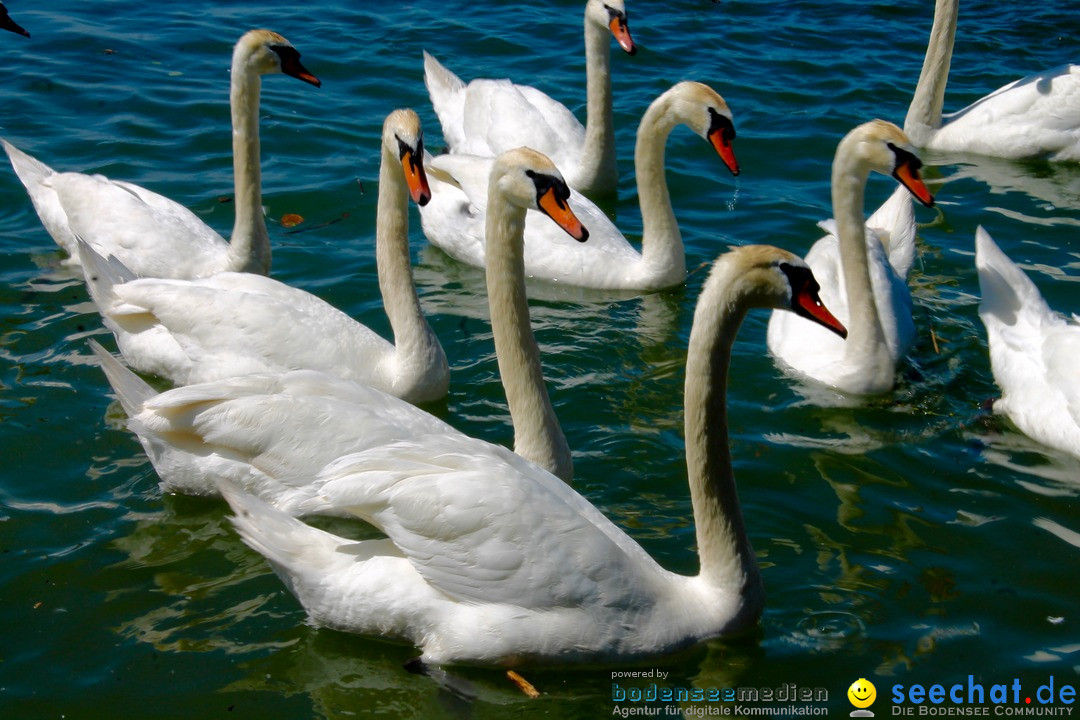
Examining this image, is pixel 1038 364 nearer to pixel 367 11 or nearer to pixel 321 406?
pixel 321 406

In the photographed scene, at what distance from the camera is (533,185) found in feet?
18.9

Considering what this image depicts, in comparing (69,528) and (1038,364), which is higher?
(1038,364)

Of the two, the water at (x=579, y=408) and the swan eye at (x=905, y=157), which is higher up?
the swan eye at (x=905, y=157)

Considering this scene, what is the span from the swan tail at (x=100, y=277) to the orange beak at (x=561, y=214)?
2501mm

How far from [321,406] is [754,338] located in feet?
11.6

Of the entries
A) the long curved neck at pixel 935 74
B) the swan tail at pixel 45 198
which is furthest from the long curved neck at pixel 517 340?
the long curved neck at pixel 935 74

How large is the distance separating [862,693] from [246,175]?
16.2ft

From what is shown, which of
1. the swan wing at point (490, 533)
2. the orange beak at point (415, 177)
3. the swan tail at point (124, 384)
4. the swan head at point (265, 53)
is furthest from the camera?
the swan head at point (265, 53)

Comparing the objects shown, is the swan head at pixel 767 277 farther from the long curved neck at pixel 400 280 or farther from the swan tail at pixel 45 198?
the swan tail at pixel 45 198

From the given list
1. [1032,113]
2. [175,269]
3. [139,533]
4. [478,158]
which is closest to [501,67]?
[478,158]

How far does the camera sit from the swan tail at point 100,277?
6676mm

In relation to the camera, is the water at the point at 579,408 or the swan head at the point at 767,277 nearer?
the swan head at the point at 767,277

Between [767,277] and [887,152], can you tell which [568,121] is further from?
[767,277]

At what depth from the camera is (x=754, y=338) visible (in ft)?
26.4
